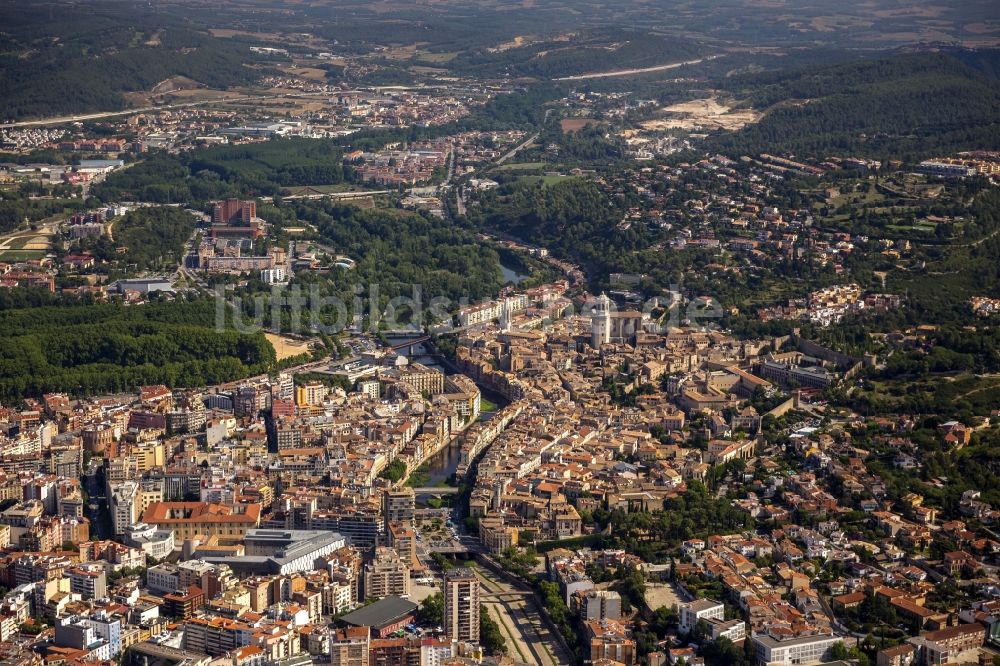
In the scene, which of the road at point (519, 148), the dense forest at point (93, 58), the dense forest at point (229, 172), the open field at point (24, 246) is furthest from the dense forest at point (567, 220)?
the dense forest at point (93, 58)

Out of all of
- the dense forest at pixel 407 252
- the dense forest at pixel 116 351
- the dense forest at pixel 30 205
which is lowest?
the dense forest at pixel 407 252

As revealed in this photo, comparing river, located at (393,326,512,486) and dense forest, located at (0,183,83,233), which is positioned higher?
river, located at (393,326,512,486)

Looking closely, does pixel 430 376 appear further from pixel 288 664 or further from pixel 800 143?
pixel 800 143

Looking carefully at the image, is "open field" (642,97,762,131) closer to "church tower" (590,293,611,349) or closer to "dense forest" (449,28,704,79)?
"dense forest" (449,28,704,79)

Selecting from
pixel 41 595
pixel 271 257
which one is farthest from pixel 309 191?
pixel 41 595

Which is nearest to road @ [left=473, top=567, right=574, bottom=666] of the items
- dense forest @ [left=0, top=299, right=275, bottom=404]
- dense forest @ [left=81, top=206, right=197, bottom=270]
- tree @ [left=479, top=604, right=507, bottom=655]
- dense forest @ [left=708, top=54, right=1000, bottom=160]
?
tree @ [left=479, top=604, right=507, bottom=655]

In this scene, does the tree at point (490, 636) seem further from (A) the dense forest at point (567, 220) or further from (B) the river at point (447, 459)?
(A) the dense forest at point (567, 220)

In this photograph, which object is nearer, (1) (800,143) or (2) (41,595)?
(2) (41,595)
